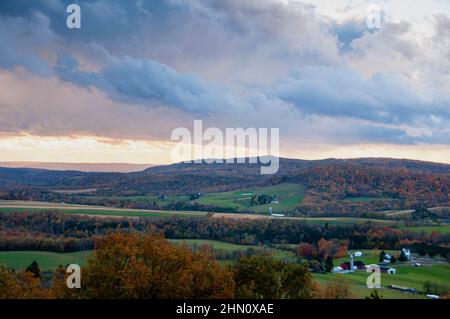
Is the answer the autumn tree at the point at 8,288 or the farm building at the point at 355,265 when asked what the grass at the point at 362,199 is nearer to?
the farm building at the point at 355,265

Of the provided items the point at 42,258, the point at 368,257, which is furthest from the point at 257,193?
the point at 42,258

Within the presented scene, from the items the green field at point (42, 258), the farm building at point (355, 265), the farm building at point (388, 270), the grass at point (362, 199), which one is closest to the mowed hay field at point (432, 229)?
the farm building at point (388, 270)

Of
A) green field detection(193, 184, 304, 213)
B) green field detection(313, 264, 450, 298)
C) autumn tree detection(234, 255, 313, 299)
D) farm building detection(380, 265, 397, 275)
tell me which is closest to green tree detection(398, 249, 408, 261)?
green field detection(313, 264, 450, 298)

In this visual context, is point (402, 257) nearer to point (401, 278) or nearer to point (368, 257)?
point (368, 257)

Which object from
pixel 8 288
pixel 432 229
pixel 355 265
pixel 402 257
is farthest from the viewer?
pixel 432 229
